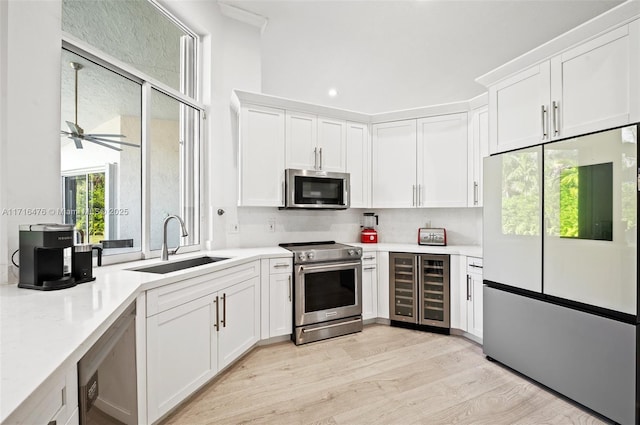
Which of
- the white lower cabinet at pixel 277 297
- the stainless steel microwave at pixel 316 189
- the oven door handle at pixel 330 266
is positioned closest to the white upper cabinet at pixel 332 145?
the stainless steel microwave at pixel 316 189

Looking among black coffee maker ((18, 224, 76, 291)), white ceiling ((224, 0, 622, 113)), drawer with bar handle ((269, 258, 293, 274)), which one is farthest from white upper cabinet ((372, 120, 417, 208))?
black coffee maker ((18, 224, 76, 291))

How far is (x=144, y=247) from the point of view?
2.42m

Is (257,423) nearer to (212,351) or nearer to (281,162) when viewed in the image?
(212,351)

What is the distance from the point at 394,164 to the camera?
3.71 metres

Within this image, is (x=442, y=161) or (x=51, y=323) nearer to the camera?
(x=51, y=323)

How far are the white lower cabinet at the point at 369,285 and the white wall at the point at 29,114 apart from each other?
2704 mm

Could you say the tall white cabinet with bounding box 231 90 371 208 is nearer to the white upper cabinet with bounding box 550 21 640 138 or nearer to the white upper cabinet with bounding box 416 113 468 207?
the white upper cabinet with bounding box 416 113 468 207

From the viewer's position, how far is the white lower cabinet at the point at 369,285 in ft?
11.0

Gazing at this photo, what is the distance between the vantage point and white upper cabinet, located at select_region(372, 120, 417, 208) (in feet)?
11.9

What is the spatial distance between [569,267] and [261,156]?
9.12 ft

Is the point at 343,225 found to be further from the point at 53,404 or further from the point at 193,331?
the point at 53,404

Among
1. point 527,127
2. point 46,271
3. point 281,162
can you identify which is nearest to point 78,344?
point 46,271

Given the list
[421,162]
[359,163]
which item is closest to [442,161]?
[421,162]

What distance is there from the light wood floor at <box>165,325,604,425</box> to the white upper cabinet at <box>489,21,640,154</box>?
1856 millimetres
